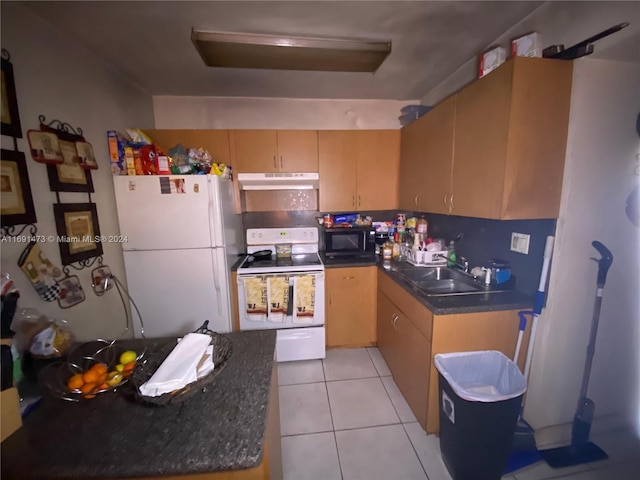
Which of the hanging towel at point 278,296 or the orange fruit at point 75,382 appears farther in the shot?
the hanging towel at point 278,296

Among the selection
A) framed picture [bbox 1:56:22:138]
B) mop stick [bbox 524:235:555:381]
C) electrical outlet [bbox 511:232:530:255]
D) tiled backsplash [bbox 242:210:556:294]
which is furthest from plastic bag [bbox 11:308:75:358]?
electrical outlet [bbox 511:232:530:255]

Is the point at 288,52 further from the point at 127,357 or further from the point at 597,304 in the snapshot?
the point at 597,304

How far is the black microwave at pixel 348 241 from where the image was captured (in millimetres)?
2496

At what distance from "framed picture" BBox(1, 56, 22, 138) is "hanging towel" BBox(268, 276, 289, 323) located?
165cm

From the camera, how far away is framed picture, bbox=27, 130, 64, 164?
4.19 feet

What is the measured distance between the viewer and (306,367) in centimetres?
229

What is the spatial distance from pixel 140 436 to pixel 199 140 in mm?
2286

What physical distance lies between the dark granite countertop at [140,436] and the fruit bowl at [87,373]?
3 cm

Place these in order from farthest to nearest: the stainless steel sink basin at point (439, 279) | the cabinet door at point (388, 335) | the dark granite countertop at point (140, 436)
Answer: the cabinet door at point (388, 335) < the stainless steel sink basin at point (439, 279) < the dark granite countertop at point (140, 436)

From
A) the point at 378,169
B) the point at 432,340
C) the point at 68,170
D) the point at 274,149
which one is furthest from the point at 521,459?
the point at 68,170

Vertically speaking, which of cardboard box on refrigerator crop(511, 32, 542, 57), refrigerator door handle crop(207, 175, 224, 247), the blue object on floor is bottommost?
the blue object on floor

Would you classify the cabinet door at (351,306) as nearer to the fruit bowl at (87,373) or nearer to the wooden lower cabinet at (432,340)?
the wooden lower cabinet at (432,340)

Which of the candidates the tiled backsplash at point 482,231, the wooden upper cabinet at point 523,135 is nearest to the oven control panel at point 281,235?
the tiled backsplash at point 482,231

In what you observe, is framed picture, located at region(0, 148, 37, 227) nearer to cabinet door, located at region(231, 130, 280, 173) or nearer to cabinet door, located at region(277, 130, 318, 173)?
cabinet door, located at region(231, 130, 280, 173)
